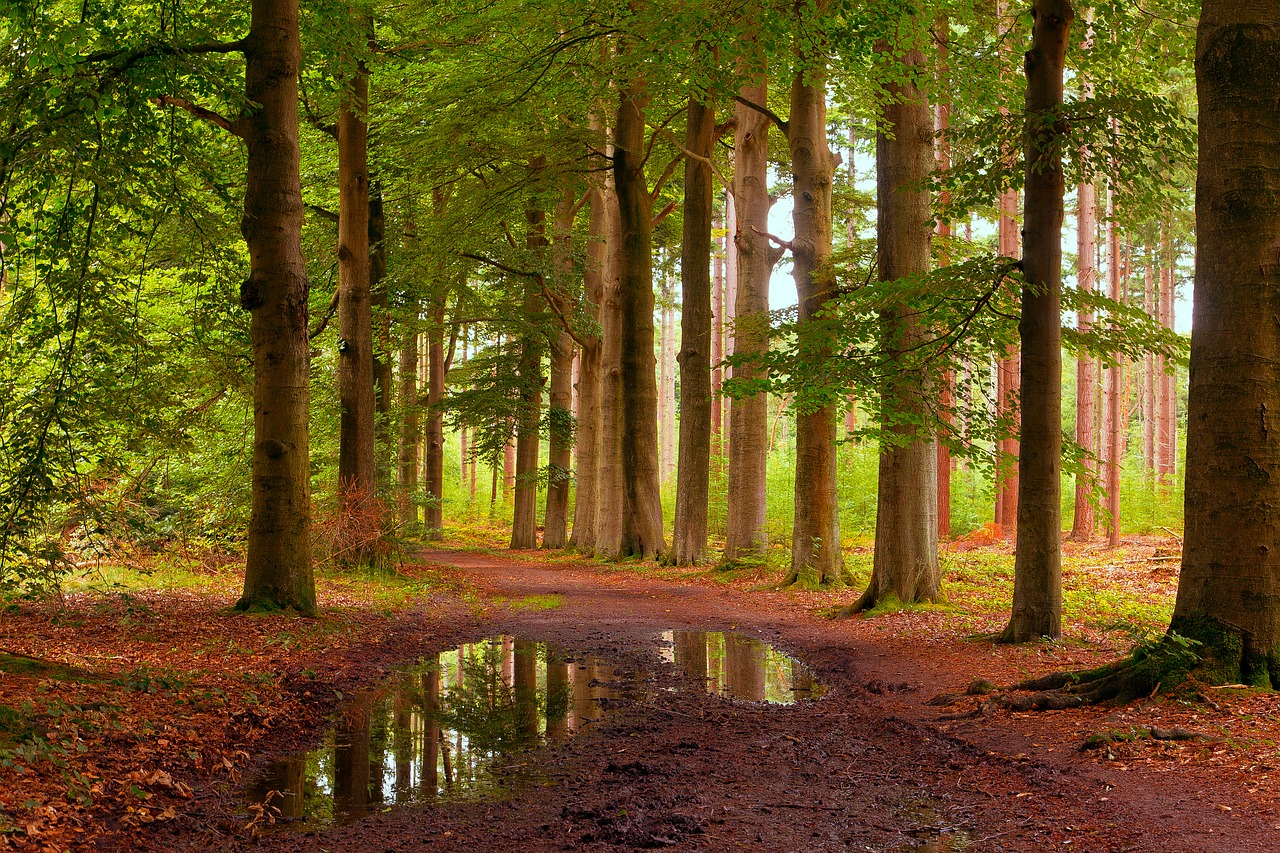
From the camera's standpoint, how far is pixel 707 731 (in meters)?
6.38

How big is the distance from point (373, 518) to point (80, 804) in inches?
442

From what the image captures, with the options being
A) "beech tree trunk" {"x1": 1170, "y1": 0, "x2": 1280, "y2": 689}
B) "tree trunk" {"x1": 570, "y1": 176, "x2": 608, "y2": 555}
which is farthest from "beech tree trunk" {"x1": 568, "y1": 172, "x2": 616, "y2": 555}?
"beech tree trunk" {"x1": 1170, "y1": 0, "x2": 1280, "y2": 689}

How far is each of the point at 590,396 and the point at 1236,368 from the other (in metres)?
20.0

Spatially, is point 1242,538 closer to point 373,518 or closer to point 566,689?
point 566,689

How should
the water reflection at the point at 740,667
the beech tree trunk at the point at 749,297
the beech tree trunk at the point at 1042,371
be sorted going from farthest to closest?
the beech tree trunk at the point at 749,297
the beech tree trunk at the point at 1042,371
the water reflection at the point at 740,667

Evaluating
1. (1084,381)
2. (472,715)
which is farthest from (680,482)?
(472,715)

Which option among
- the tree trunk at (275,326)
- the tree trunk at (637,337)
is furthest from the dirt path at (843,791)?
the tree trunk at (637,337)

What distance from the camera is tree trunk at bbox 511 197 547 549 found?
2506cm

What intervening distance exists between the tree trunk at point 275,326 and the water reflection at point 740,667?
13.3 ft

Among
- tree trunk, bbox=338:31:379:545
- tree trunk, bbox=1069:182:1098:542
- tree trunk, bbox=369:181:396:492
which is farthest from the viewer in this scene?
tree trunk, bbox=1069:182:1098:542

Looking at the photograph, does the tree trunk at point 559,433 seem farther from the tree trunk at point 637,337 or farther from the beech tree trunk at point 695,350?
the beech tree trunk at point 695,350

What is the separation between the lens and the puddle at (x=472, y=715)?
493cm

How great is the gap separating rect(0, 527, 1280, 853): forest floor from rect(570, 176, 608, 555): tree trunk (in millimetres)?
14702

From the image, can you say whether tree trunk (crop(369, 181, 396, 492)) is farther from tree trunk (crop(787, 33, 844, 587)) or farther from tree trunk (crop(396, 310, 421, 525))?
tree trunk (crop(787, 33, 844, 587))
